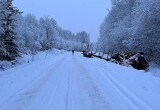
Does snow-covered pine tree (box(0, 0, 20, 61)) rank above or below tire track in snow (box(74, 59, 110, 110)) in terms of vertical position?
above

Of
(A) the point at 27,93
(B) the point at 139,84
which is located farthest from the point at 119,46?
(A) the point at 27,93

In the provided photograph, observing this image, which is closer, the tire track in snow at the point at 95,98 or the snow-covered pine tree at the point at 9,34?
the tire track in snow at the point at 95,98

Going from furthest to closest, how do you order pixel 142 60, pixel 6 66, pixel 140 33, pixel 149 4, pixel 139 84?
pixel 140 33 < pixel 149 4 < pixel 6 66 < pixel 142 60 < pixel 139 84

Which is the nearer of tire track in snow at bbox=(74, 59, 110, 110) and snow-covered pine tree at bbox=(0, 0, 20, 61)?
tire track in snow at bbox=(74, 59, 110, 110)

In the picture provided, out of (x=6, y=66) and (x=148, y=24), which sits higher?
(x=148, y=24)

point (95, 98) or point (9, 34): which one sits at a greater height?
point (9, 34)

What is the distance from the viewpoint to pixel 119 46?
4628 cm

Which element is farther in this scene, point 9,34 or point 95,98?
point 9,34

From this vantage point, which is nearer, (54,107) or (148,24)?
(54,107)

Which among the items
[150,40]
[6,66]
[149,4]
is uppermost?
[149,4]

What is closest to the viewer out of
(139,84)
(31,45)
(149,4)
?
(139,84)

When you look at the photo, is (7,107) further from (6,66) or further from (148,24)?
(148,24)

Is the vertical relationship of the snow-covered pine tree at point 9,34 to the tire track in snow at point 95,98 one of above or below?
above

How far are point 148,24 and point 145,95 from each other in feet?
69.5
